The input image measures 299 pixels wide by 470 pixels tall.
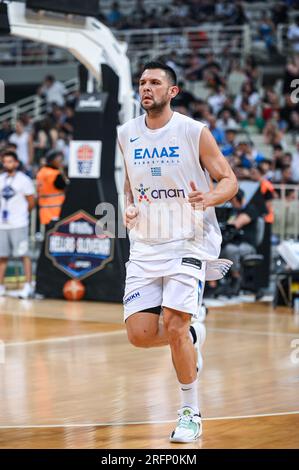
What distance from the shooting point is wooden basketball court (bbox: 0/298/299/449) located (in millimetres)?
6969

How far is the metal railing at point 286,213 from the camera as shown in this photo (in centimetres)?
1883

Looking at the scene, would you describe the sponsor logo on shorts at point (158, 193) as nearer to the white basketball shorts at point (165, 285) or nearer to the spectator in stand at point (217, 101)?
the white basketball shorts at point (165, 285)

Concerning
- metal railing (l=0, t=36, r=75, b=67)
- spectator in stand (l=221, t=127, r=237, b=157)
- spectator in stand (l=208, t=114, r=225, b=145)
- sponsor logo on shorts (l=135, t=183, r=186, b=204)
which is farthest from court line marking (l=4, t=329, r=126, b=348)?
metal railing (l=0, t=36, r=75, b=67)

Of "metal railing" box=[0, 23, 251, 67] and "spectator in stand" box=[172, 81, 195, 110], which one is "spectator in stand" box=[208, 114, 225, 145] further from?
"metal railing" box=[0, 23, 251, 67]

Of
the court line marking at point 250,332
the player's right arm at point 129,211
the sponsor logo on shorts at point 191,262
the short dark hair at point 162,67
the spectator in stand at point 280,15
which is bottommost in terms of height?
the court line marking at point 250,332

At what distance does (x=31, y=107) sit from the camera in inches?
1132

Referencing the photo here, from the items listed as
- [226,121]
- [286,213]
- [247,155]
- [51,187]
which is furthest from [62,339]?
[226,121]

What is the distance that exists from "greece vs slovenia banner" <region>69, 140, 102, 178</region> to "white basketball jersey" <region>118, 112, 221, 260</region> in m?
8.37

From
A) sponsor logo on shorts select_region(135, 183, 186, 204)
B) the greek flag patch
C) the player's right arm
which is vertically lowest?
the player's right arm

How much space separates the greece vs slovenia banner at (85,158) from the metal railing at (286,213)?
4551 mm

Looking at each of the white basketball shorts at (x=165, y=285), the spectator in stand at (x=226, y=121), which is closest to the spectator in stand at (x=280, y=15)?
the spectator in stand at (x=226, y=121)

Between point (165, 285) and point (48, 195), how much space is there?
9890 millimetres

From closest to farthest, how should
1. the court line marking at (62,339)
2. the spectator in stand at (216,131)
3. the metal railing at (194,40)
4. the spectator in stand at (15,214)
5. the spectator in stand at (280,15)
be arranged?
1. the court line marking at (62,339)
2. the spectator in stand at (15,214)
3. the spectator in stand at (216,131)
4. the spectator in stand at (280,15)
5. the metal railing at (194,40)
